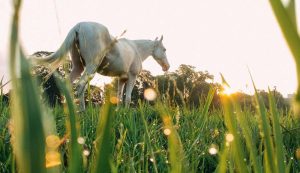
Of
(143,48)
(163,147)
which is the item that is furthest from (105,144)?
(143,48)

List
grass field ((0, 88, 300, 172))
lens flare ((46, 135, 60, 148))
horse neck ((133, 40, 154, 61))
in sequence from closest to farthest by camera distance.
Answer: lens flare ((46, 135, 60, 148)) < grass field ((0, 88, 300, 172)) < horse neck ((133, 40, 154, 61))

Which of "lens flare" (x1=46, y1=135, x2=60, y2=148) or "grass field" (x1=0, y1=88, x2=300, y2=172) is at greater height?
"lens flare" (x1=46, y1=135, x2=60, y2=148)

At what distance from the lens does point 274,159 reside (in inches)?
15.1

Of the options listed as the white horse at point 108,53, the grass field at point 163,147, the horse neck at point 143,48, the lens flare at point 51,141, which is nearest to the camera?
the lens flare at point 51,141

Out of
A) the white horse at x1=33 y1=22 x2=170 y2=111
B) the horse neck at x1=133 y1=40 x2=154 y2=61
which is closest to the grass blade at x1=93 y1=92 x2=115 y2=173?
the white horse at x1=33 y1=22 x2=170 y2=111

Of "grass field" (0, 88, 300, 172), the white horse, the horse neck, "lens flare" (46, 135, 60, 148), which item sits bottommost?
"grass field" (0, 88, 300, 172)

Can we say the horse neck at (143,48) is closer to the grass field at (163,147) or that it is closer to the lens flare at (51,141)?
the grass field at (163,147)

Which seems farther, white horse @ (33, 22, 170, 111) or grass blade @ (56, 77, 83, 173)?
white horse @ (33, 22, 170, 111)

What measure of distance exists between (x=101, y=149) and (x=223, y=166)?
0.16 metres

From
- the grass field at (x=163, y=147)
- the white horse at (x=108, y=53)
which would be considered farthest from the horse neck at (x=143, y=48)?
the grass field at (x=163, y=147)

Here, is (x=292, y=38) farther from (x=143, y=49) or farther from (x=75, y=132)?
(x=143, y=49)

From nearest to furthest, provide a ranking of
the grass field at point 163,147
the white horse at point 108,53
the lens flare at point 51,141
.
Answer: the lens flare at point 51,141 < the grass field at point 163,147 < the white horse at point 108,53

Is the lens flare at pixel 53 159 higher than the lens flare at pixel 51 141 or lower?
lower

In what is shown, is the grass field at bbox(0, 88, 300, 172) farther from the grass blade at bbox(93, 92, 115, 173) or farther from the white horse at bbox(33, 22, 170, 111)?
the white horse at bbox(33, 22, 170, 111)
